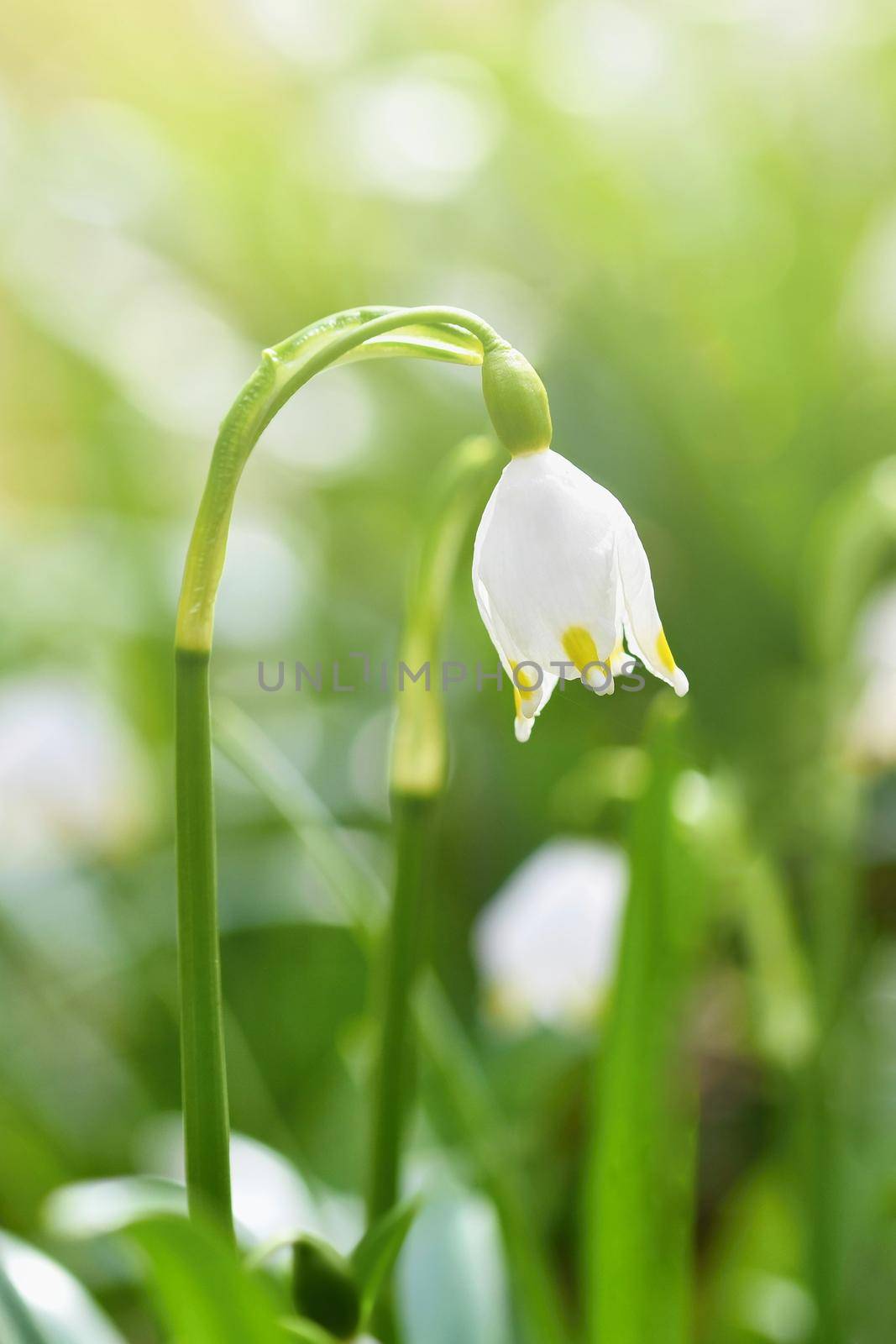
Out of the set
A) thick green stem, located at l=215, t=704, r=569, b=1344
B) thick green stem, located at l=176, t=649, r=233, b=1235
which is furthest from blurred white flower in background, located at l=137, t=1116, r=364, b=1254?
thick green stem, located at l=176, t=649, r=233, b=1235

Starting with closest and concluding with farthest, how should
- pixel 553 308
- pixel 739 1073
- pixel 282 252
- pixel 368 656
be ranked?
1. pixel 739 1073
2. pixel 368 656
3. pixel 553 308
4. pixel 282 252

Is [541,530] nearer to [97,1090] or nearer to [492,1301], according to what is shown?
[492,1301]

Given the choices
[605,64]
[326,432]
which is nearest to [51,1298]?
[326,432]

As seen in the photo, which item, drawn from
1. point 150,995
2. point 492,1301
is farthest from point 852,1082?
point 150,995

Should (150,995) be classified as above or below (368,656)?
below

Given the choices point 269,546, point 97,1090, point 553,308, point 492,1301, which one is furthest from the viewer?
point 553,308

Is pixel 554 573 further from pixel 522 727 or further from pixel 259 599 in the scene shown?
pixel 259 599
